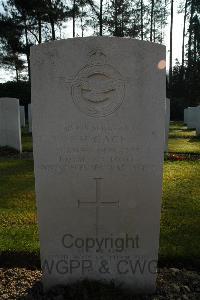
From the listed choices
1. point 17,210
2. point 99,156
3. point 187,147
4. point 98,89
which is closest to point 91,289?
point 99,156

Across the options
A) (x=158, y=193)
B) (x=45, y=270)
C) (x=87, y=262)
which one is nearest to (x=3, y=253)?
(x=45, y=270)

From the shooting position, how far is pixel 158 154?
335 centimetres

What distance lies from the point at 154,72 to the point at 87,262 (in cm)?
177

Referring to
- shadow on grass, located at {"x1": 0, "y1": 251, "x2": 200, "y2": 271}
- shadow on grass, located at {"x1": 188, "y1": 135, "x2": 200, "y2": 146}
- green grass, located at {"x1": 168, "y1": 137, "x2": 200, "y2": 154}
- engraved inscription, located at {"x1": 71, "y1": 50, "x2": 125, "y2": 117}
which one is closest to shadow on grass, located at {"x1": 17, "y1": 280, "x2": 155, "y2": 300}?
shadow on grass, located at {"x1": 0, "y1": 251, "x2": 200, "y2": 271}

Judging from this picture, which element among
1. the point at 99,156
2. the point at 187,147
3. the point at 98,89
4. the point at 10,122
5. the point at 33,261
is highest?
the point at 98,89

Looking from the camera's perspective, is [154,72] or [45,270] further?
[45,270]

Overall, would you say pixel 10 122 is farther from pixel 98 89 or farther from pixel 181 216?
pixel 98 89

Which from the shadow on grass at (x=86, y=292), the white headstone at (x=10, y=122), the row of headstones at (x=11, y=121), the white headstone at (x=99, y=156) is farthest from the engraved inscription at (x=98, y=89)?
the white headstone at (x=10, y=122)

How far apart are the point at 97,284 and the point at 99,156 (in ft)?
3.78

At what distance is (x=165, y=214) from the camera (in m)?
5.61

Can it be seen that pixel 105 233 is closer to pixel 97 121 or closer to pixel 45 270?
pixel 45 270

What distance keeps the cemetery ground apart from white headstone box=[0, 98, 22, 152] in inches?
147

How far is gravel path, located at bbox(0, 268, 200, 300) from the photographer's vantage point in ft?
11.0

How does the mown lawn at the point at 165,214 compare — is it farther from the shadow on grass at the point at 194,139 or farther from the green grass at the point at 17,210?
the shadow on grass at the point at 194,139
